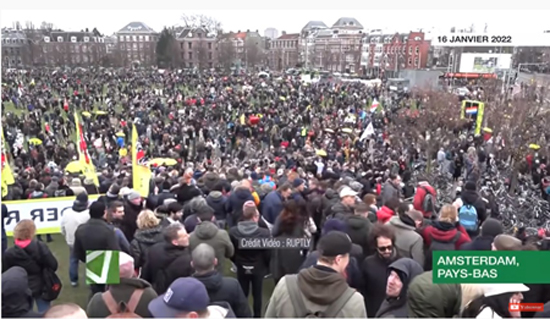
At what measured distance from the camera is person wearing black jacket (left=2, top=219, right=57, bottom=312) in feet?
15.0

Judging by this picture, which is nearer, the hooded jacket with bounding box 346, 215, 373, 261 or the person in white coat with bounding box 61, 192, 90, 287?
the hooded jacket with bounding box 346, 215, 373, 261

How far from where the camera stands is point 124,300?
339 cm

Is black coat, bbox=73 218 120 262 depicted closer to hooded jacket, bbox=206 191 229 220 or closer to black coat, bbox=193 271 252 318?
black coat, bbox=193 271 252 318

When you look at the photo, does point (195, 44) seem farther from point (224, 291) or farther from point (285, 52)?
point (224, 291)

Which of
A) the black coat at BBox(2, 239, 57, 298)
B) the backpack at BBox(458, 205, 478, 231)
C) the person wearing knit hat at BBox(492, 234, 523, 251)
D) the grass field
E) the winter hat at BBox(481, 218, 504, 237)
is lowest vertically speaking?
the grass field

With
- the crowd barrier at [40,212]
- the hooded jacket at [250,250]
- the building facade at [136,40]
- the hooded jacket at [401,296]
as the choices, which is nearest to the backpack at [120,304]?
the hooded jacket at [401,296]

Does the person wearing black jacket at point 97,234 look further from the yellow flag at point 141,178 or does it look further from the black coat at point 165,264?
the yellow flag at point 141,178

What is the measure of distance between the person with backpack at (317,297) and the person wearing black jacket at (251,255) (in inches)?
85.7

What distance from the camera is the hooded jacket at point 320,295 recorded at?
2822mm

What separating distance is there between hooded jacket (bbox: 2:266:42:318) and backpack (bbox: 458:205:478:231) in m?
5.09

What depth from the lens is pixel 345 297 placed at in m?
2.84

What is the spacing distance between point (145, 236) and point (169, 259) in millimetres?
607

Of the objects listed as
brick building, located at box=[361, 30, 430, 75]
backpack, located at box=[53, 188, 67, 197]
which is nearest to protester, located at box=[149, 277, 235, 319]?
backpack, located at box=[53, 188, 67, 197]

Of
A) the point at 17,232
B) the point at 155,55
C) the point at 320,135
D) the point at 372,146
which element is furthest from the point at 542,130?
the point at 155,55
